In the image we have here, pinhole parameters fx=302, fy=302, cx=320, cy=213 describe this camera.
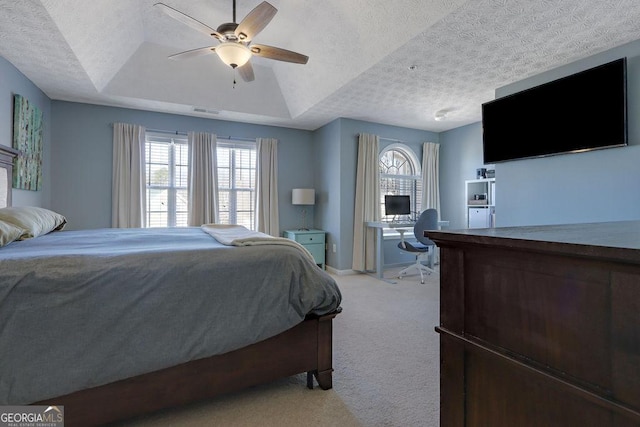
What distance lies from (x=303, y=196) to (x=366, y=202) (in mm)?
1060

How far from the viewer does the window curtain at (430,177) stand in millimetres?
5676

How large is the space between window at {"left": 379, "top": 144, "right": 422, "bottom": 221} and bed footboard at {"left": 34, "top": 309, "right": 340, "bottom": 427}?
12.4 ft

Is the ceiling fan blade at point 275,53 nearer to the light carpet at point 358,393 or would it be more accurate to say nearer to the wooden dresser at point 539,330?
the wooden dresser at point 539,330

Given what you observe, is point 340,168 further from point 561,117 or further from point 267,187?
point 561,117

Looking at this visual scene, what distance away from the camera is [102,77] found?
138 inches

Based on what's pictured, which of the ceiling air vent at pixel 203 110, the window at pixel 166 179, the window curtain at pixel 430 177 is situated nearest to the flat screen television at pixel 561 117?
the window curtain at pixel 430 177

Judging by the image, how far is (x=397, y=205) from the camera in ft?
17.2

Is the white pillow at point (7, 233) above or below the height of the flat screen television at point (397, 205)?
below

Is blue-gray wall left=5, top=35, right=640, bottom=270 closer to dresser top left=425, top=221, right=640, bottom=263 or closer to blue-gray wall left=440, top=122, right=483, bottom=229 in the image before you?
blue-gray wall left=440, top=122, right=483, bottom=229

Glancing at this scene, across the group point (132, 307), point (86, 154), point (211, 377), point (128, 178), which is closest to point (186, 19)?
point (132, 307)

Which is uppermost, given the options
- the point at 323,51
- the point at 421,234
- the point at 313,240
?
the point at 323,51

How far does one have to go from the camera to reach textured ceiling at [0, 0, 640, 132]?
2371mm

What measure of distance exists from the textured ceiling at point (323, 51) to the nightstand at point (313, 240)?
6.09 feet

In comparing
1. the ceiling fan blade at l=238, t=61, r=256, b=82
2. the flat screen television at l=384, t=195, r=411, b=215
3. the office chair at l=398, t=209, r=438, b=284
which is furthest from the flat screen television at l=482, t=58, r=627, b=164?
the ceiling fan blade at l=238, t=61, r=256, b=82
